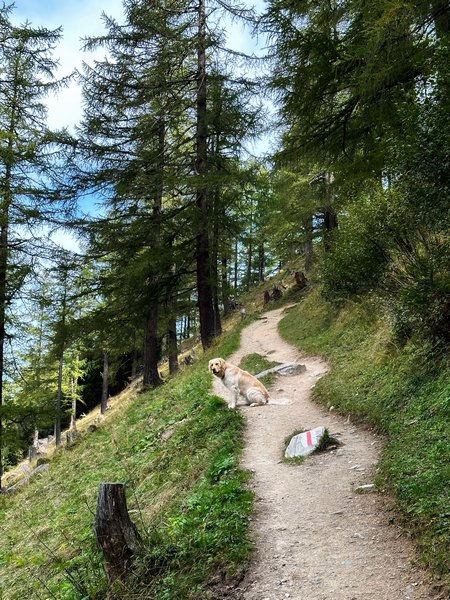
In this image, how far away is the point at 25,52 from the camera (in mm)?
13320

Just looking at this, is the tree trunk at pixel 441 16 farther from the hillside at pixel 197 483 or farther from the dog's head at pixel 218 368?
the dog's head at pixel 218 368

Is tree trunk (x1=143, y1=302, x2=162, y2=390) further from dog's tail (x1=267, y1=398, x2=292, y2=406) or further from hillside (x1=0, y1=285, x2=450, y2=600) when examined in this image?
dog's tail (x1=267, y1=398, x2=292, y2=406)

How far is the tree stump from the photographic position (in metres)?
4.03

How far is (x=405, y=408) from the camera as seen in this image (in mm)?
6520

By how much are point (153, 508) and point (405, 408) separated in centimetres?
370

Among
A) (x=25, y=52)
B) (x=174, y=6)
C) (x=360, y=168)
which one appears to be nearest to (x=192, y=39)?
(x=174, y=6)

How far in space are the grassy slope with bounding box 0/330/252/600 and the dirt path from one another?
0.28 meters

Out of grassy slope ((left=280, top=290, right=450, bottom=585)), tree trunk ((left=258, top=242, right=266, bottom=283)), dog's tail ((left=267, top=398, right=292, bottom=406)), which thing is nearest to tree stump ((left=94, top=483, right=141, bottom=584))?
grassy slope ((left=280, top=290, right=450, bottom=585))

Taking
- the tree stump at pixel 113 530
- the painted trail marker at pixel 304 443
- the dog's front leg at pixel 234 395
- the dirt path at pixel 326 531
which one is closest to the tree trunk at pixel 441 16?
the painted trail marker at pixel 304 443

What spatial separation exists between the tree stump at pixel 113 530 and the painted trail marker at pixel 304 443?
3.15m

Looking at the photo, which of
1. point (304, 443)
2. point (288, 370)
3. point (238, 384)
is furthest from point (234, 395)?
point (288, 370)

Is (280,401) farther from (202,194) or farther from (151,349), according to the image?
(151,349)

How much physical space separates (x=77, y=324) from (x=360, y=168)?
32.6 ft

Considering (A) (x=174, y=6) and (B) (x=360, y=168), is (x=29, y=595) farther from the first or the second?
(A) (x=174, y=6)
